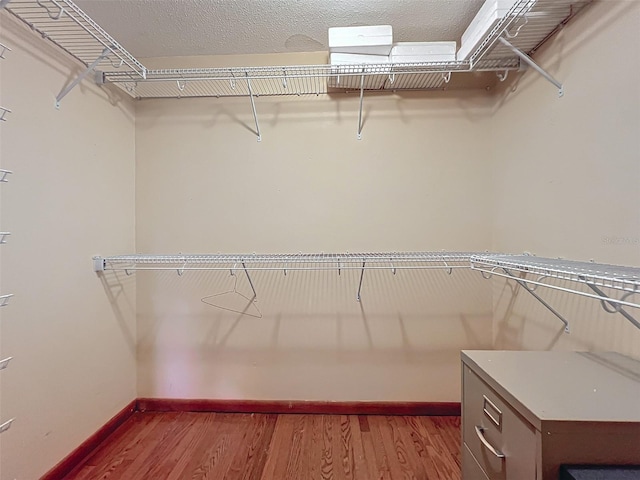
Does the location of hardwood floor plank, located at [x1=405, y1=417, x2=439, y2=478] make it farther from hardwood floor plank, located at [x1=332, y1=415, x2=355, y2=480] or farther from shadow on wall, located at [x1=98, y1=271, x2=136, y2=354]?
shadow on wall, located at [x1=98, y1=271, x2=136, y2=354]

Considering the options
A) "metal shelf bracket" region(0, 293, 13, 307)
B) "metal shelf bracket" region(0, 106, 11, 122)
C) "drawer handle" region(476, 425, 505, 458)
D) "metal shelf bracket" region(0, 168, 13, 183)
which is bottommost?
"drawer handle" region(476, 425, 505, 458)

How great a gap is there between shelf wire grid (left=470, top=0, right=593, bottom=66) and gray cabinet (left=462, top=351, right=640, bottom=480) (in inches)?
51.3

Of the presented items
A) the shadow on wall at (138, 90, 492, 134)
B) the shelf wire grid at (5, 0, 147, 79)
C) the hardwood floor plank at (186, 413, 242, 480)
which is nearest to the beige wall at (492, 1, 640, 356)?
the shadow on wall at (138, 90, 492, 134)

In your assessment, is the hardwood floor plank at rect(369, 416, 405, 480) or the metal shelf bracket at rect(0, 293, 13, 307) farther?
the hardwood floor plank at rect(369, 416, 405, 480)

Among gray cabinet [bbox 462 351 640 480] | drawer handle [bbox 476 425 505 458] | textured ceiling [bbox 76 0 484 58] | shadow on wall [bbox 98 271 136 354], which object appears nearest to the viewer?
gray cabinet [bbox 462 351 640 480]

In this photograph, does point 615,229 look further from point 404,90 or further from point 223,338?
point 223,338

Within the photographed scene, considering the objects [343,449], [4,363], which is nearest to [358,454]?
[343,449]

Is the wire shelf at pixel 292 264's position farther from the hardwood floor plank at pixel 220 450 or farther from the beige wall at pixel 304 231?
the hardwood floor plank at pixel 220 450

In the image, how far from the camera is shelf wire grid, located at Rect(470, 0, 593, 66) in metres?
1.23

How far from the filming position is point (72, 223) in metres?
1.50

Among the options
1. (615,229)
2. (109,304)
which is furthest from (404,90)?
(109,304)

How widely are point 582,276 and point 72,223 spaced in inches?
78.2

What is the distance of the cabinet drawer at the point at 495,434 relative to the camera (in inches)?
29.4

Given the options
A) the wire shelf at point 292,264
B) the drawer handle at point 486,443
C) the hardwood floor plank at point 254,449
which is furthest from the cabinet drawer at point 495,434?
the hardwood floor plank at point 254,449
